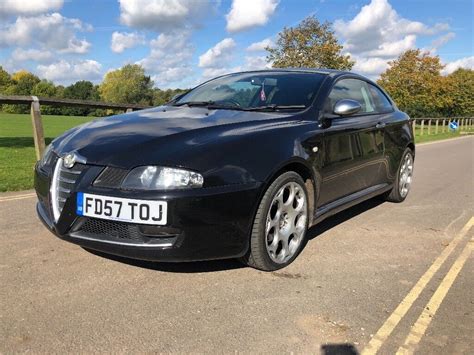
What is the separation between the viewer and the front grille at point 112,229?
10.1 feet

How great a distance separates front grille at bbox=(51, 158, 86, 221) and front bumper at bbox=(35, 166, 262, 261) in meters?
0.06

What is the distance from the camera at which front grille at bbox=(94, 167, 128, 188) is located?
3.05 metres

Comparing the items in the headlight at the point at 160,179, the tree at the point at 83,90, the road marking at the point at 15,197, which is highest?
the tree at the point at 83,90

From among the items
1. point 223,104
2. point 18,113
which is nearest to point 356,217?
point 223,104

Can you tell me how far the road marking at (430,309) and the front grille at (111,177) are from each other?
6.24 ft

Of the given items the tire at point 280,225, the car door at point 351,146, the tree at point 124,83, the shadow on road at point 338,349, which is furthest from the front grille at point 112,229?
the tree at point 124,83

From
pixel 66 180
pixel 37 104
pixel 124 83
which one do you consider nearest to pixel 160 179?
pixel 66 180

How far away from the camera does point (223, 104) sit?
4.43m

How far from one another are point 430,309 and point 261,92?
2354 millimetres

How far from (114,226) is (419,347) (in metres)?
1.93

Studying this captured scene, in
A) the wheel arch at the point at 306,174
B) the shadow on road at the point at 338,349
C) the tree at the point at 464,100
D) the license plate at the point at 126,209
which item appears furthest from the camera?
the tree at the point at 464,100

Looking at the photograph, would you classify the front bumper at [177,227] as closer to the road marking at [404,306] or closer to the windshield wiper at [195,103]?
A: the road marking at [404,306]

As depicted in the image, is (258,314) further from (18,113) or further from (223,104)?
(18,113)

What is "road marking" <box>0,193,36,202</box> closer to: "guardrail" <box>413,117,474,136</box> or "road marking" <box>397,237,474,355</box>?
"road marking" <box>397,237,474,355</box>
